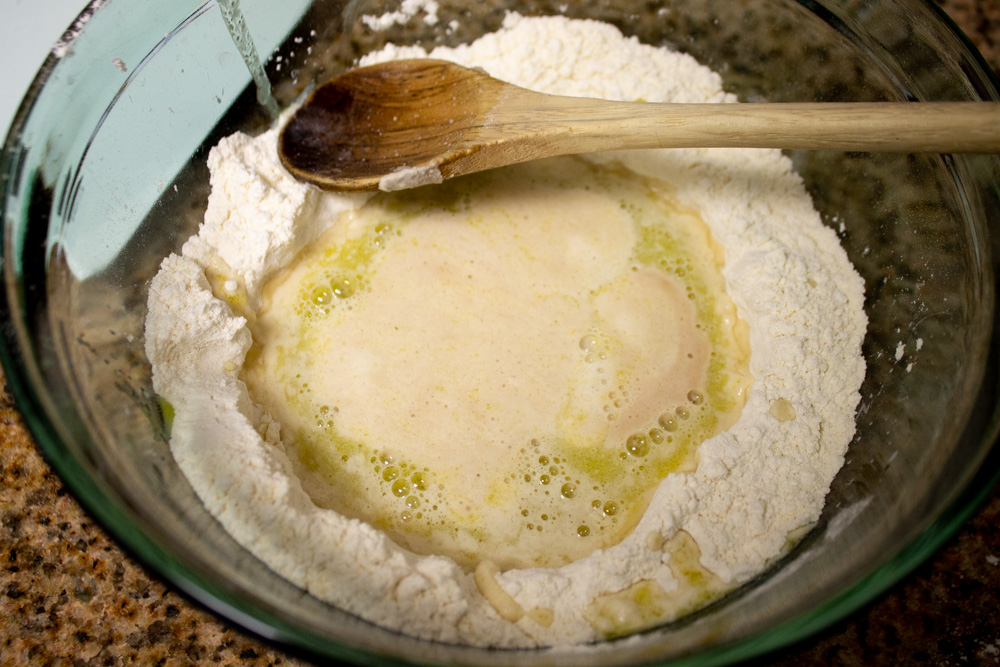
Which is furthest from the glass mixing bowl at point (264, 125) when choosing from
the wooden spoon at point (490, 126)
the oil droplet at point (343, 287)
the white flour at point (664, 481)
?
the oil droplet at point (343, 287)

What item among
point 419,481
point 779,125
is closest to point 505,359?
point 419,481

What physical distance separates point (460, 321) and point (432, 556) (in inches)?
15.6

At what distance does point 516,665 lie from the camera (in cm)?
78

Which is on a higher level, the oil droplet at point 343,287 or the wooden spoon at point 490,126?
the wooden spoon at point 490,126

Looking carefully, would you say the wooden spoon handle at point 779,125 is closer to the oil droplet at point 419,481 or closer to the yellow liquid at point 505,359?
the yellow liquid at point 505,359

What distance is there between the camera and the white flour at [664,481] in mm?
892

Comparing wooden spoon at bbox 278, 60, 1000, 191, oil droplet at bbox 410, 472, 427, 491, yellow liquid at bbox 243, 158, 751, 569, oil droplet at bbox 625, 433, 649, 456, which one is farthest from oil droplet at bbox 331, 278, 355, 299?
oil droplet at bbox 625, 433, 649, 456

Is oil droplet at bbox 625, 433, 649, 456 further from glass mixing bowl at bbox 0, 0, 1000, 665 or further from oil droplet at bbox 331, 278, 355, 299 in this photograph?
oil droplet at bbox 331, 278, 355, 299

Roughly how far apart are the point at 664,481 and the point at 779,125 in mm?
529

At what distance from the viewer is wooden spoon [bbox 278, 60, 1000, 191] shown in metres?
0.89

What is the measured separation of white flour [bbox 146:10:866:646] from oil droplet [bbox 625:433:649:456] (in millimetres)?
75

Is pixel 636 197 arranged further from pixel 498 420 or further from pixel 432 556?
pixel 432 556

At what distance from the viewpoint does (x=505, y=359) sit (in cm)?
114

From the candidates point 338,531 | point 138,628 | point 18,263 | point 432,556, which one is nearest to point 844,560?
point 432,556
